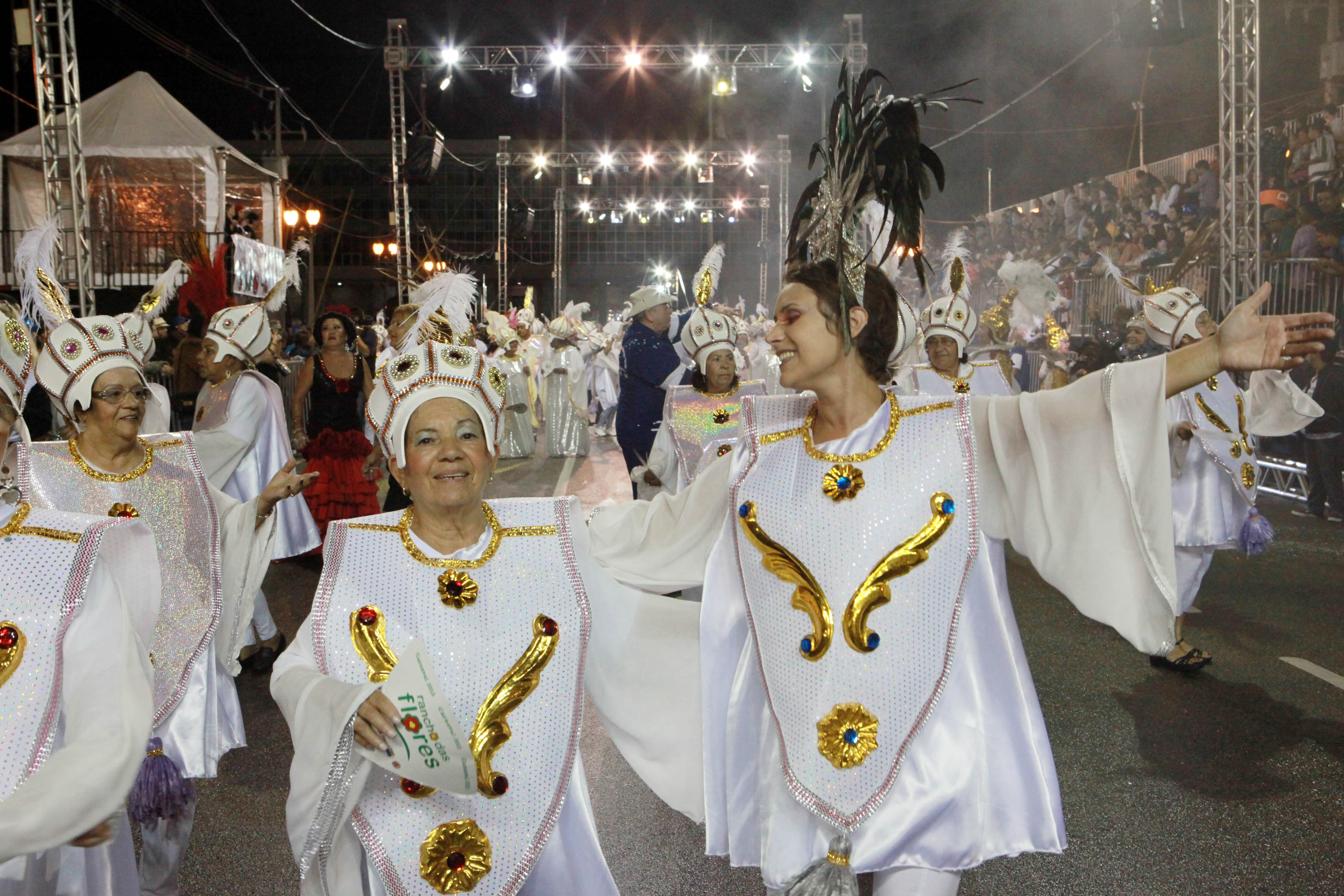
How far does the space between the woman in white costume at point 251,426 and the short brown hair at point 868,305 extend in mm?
4194

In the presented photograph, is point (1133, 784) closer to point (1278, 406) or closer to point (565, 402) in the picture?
point (1278, 406)

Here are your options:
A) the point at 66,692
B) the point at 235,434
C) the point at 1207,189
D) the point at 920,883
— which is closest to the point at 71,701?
the point at 66,692

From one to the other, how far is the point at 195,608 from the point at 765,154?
30.6 metres

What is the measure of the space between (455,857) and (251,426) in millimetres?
4840

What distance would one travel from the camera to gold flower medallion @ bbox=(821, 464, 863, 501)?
3.02m

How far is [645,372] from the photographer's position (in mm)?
8617

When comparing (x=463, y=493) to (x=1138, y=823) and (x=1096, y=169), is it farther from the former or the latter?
(x=1096, y=169)

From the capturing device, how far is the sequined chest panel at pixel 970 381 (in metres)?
7.75

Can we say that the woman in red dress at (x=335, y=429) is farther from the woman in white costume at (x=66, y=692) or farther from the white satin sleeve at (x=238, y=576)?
the woman in white costume at (x=66, y=692)

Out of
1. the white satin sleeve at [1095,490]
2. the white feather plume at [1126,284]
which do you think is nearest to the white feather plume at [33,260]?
the white satin sleeve at [1095,490]

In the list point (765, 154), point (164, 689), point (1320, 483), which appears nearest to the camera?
point (164, 689)

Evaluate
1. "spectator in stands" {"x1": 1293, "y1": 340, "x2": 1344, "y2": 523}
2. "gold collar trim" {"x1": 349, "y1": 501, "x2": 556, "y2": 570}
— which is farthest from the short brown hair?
"spectator in stands" {"x1": 1293, "y1": 340, "x2": 1344, "y2": 523}

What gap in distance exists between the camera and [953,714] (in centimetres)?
295

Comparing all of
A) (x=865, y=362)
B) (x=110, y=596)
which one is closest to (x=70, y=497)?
(x=110, y=596)
